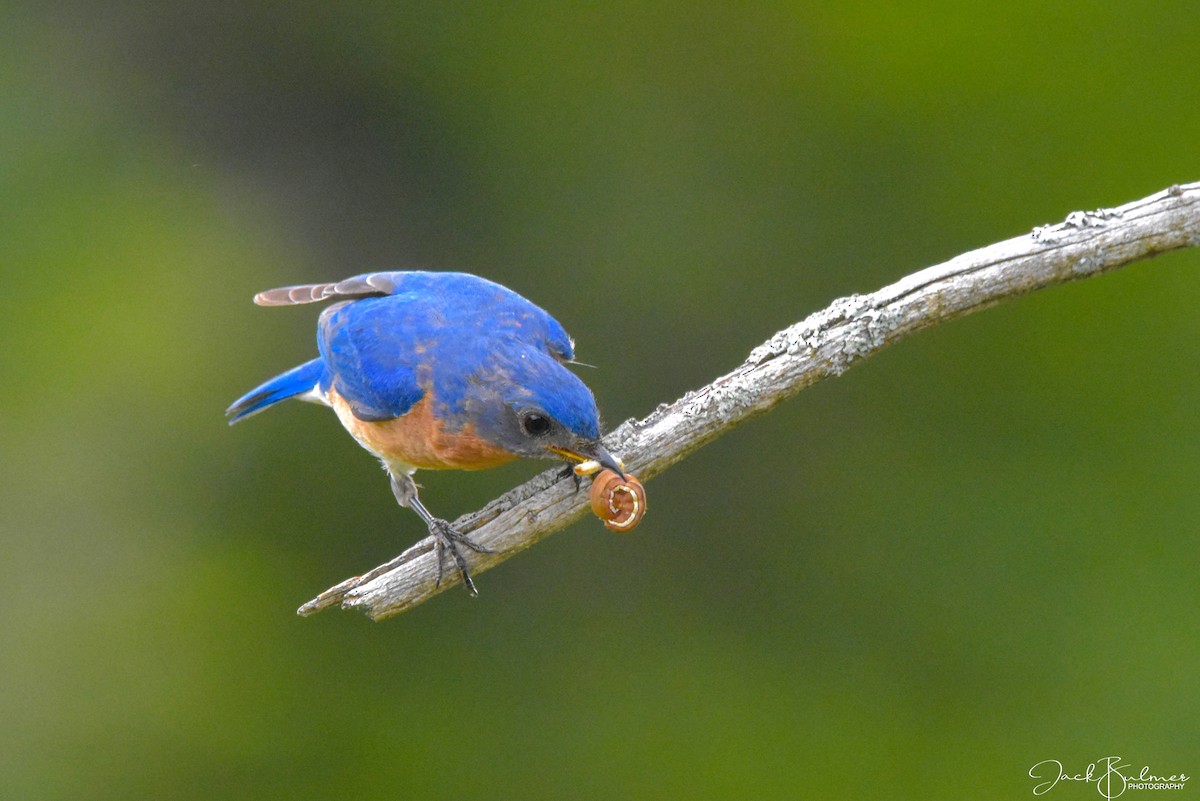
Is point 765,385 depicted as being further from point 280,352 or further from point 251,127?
point 251,127

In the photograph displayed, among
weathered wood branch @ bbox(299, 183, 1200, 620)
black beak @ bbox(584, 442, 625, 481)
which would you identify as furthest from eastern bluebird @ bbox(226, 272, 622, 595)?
weathered wood branch @ bbox(299, 183, 1200, 620)

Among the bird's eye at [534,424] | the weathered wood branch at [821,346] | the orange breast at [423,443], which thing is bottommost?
the weathered wood branch at [821,346]

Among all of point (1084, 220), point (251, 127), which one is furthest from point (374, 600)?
point (251, 127)

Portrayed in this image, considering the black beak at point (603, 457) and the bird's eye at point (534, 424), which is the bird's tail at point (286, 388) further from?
the black beak at point (603, 457)

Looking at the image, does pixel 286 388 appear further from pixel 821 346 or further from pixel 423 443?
pixel 821 346

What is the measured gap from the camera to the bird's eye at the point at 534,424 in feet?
11.6

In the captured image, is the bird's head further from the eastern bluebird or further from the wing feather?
the wing feather

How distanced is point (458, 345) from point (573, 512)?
0.75m

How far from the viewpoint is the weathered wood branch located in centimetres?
327

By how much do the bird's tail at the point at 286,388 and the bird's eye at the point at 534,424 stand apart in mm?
1394

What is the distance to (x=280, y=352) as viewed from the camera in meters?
5.69

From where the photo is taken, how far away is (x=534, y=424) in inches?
140

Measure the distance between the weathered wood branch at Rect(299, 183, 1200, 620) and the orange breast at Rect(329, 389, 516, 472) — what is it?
0.94ft

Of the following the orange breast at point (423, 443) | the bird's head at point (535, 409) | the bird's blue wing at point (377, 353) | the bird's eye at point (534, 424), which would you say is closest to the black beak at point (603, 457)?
the bird's head at point (535, 409)
